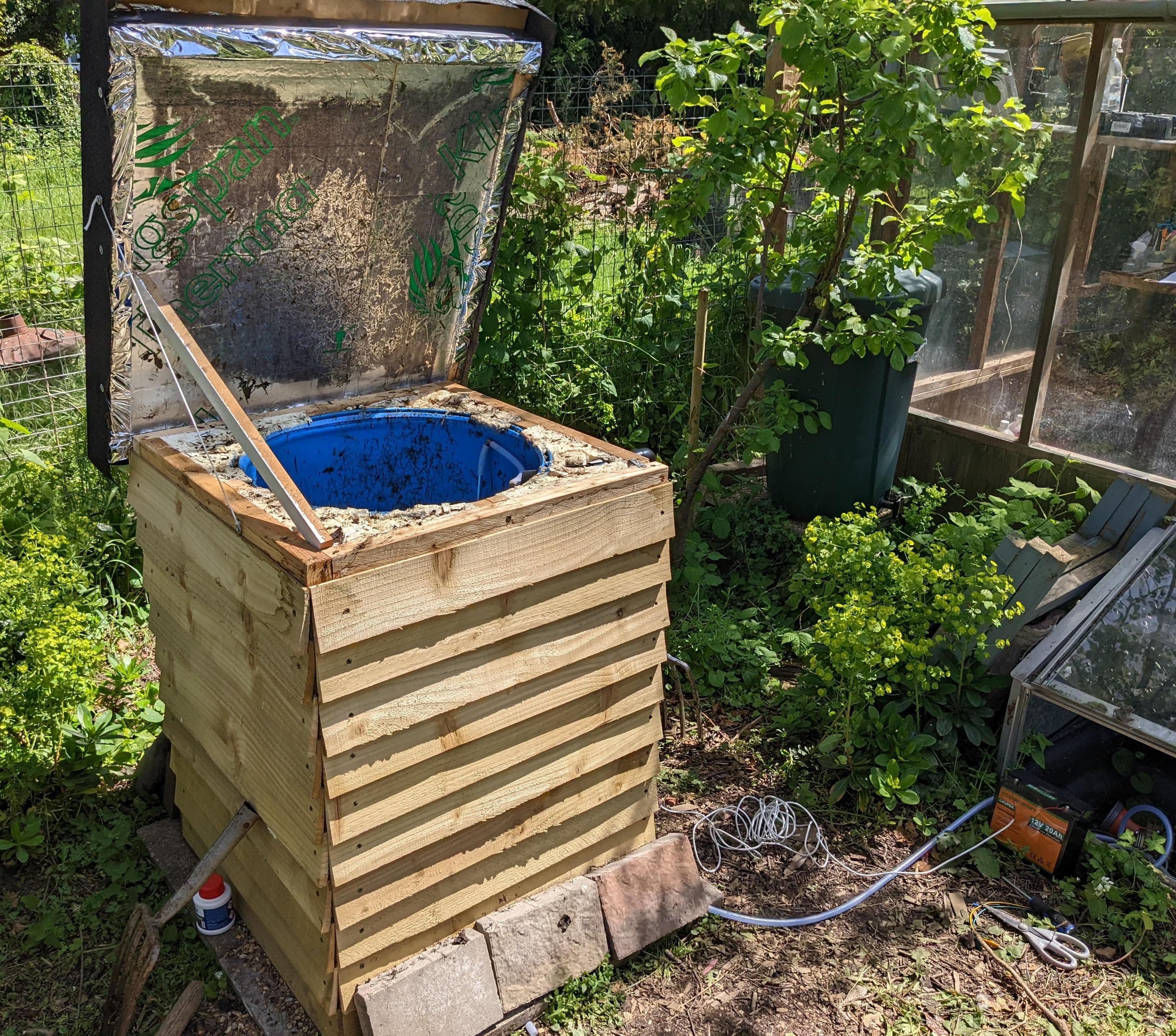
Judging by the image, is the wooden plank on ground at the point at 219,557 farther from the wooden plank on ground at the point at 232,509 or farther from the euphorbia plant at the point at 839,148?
the euphorbia plant at the point at 839,148

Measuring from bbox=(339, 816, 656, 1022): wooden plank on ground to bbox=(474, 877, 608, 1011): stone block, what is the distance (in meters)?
0.03

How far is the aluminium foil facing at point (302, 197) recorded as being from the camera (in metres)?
2.04

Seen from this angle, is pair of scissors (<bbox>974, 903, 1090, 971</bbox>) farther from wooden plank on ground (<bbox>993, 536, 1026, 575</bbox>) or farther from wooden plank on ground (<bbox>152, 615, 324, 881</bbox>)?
wooden plank on ground (<bbox>152, 615, 324, 881</bbox>)

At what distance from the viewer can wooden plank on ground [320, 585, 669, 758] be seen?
201 cm

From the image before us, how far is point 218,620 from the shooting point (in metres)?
2.30

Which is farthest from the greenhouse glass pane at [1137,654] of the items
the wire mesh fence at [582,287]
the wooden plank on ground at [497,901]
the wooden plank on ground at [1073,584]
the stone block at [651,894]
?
the wire mesh fence at [582,287]

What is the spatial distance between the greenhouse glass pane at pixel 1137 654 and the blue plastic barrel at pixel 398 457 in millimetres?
1966

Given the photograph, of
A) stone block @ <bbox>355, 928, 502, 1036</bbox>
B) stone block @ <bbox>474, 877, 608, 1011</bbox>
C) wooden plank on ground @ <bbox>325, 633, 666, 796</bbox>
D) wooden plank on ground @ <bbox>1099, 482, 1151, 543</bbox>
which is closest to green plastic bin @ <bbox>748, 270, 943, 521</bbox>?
wooden plank on ground @ <bbox>1099, 482, 1151, 543</bbox>

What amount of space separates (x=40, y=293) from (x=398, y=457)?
2508 mm

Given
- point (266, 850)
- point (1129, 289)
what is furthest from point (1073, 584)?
point (266, 850)

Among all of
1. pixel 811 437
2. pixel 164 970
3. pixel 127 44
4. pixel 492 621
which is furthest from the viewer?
pixel 811 437

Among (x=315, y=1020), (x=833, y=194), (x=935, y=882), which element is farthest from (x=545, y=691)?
(x=833, y=194)

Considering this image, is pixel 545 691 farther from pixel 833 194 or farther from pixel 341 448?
pixel 833 194

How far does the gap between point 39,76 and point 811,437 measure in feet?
36.5
